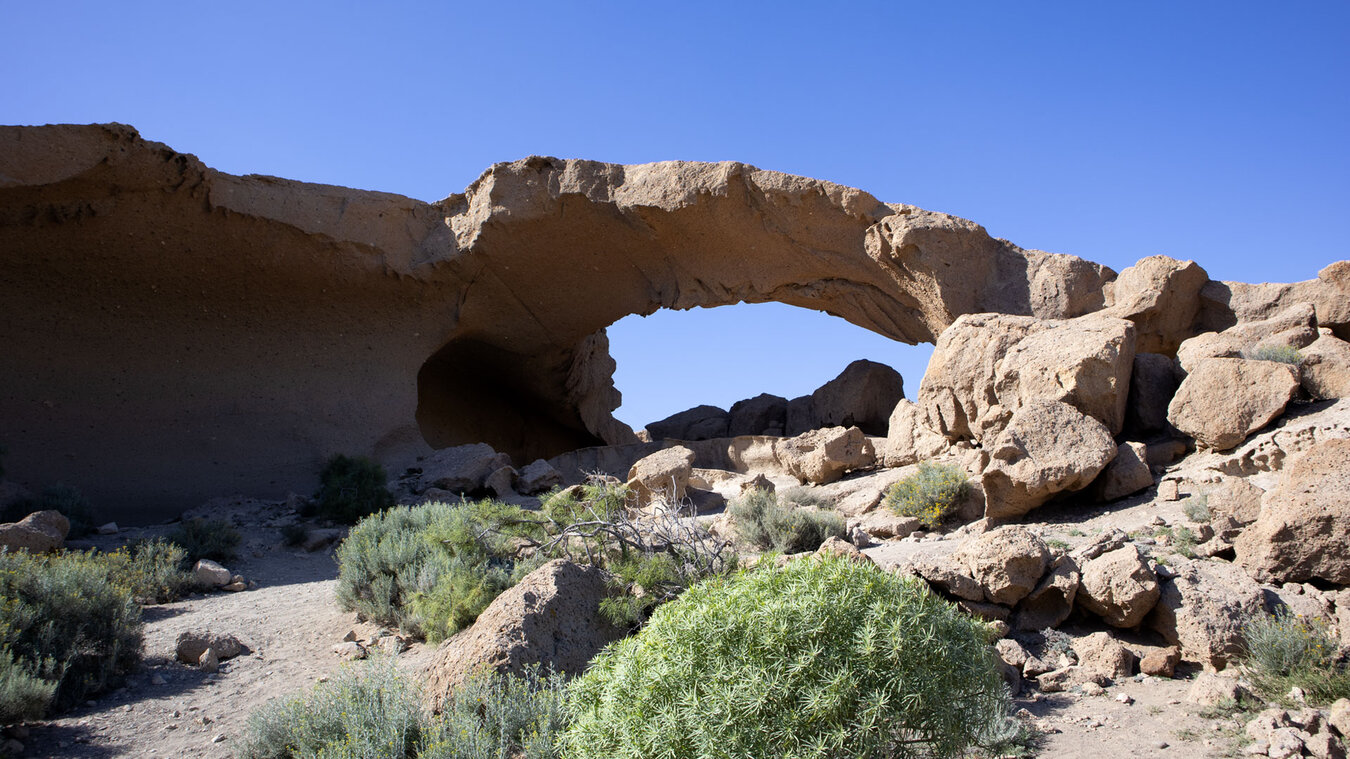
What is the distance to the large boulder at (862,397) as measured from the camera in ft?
51.3

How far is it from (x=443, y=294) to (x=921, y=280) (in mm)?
7591

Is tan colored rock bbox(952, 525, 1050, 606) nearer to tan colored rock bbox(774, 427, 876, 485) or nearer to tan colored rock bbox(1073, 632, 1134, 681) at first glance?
tan colored rock bbox(1073, 632, 1134, 681)

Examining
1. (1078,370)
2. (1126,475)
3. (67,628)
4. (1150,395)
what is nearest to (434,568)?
(67,628)

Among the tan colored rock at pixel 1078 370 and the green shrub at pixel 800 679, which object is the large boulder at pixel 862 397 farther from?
the green shrub at pixel 800 679

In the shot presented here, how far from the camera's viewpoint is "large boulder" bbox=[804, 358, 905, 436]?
15648mm

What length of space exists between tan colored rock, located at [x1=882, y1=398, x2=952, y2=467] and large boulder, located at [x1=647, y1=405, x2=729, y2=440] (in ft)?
22.6

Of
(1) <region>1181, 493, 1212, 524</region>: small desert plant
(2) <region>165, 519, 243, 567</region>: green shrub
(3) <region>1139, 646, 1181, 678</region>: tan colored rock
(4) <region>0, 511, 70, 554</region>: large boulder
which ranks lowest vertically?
(3) <region>1139, 646, 1181, 678</region>: tan colored rock

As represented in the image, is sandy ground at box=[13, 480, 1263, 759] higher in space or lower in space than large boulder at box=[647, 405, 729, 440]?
lower

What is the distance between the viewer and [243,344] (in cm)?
1296

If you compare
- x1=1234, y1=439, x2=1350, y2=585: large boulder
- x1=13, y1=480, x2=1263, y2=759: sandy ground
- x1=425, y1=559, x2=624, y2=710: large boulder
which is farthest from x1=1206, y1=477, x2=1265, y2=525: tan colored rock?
x1=425, y1=559, x2=624, y2=710: large boulder

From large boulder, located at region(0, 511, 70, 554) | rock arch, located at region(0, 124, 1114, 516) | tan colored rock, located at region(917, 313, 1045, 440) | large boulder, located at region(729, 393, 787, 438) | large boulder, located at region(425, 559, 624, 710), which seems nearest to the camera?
large boulder, located at region(425, 559, 624, 710)

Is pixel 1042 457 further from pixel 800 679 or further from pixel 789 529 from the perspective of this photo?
pixel 800 679

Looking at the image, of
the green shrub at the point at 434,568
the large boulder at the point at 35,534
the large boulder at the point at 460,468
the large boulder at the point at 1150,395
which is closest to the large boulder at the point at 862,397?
the large boulder at the point at 460,468

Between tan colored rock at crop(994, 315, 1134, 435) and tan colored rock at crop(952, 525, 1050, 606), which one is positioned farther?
tan colored rock at crop(994, 315, 1134, 435)
